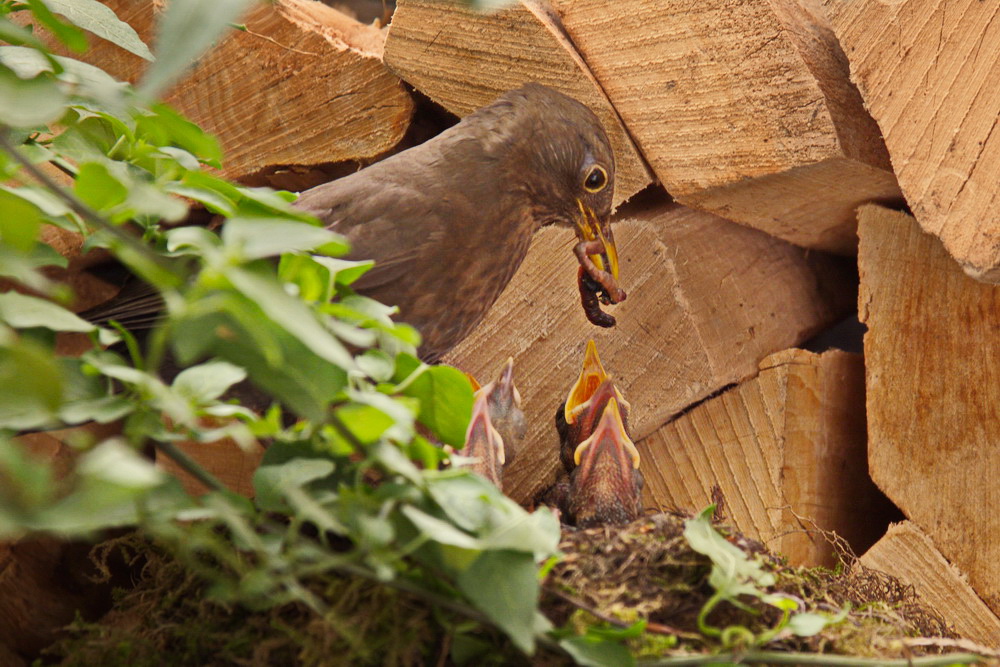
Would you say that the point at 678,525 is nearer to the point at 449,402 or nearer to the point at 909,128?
the point at 449,402

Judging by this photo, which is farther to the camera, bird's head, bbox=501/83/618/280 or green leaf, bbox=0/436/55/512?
bird's head, bbox=501/83/618/280

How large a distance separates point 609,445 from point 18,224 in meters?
0.98

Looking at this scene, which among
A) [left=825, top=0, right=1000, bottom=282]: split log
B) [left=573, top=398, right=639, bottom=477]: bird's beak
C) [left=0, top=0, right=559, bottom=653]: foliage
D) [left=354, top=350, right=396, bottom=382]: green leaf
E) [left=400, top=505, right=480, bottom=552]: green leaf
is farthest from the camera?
[left=573, top=398, right=639, bottom=477]: bird's beak

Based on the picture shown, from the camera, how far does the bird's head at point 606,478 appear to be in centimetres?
139

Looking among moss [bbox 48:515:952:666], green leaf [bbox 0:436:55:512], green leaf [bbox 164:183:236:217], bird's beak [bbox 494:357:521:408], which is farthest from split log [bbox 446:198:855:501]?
green leaf [bbox 0:436:55:512]

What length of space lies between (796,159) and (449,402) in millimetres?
817

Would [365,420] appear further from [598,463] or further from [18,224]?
[598,463]

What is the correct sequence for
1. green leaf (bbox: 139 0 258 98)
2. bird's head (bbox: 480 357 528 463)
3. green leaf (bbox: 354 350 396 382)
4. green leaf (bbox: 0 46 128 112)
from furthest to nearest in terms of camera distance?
bird's head (bbox: 480 357 528 463)
green leaf (bbox: 0 46 128 112)
green leaf (bbox: 354 350 396 382)
green leaf (bbox: 139 0 258 98)

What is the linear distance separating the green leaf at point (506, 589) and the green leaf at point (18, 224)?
0.41 meters

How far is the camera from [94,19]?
108 centimetres

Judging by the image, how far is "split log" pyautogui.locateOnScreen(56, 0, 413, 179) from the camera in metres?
1.71

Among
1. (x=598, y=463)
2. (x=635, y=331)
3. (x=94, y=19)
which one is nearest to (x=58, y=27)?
(x=94, y=19)

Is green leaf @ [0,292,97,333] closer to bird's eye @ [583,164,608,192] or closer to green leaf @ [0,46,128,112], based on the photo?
green leaf @ [0,46,128,112]

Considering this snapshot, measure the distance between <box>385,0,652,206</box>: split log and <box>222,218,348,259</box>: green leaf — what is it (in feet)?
3.36
